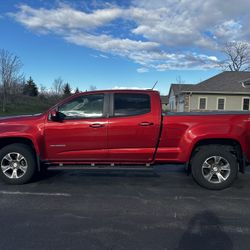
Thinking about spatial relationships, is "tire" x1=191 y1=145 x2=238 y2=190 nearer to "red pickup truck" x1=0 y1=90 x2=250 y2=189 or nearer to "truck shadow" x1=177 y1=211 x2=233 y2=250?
"red pickup truck" x1=0 y1=90 x2=250 y2=189

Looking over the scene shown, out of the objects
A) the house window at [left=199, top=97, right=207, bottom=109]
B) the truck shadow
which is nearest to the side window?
the truck shadow

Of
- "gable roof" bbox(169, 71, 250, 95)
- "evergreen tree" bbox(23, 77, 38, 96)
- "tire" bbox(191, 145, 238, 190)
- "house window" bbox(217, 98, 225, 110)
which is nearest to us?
"tire" bbox(191, 145, 238, 190)

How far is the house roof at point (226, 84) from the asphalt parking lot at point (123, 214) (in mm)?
32718

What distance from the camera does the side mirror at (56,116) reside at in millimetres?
6227

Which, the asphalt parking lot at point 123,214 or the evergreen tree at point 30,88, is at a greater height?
the evergreen tree at point 30,88

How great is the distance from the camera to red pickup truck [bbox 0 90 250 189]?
20.1ft

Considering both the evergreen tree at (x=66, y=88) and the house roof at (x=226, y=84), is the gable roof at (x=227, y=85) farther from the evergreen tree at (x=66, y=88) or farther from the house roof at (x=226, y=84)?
the evergreen tree at (x=66, y=88)

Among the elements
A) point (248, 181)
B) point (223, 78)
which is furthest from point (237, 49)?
point (248, 181)

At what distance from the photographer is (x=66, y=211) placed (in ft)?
16.5

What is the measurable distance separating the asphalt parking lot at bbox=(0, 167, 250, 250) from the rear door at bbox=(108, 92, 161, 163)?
0.64 metres

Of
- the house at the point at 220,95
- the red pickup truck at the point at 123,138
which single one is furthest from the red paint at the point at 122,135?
the house at the point at 220,95

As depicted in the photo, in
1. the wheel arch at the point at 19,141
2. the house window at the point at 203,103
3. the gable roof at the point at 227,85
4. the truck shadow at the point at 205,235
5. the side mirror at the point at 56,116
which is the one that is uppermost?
the gable roof at the point at 227,85

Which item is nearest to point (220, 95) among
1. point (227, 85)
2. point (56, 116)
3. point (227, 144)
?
point (227, 85)

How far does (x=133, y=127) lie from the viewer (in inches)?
245
